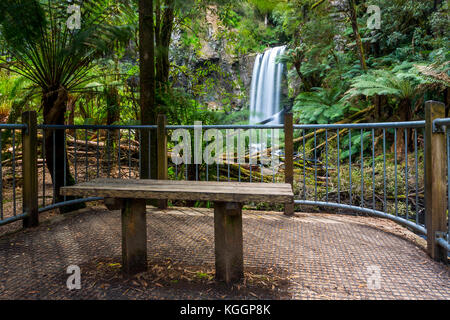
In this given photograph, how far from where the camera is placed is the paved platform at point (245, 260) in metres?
2.21

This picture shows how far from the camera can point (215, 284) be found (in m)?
2.29

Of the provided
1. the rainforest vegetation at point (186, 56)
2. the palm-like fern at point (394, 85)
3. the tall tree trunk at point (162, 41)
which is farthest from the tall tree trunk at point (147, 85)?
the palm-like fern at point (394, 85)

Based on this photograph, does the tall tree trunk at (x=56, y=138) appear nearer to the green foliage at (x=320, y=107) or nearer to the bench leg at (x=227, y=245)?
the bench leg at (x=227, y=245)

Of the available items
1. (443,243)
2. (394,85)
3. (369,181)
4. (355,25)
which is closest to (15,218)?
(443,243)

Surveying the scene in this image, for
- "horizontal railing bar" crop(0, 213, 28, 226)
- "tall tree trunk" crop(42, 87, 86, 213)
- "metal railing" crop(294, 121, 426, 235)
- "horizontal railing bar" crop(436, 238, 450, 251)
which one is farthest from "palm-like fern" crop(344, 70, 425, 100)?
"horizontal railing bar" crop(0, 213, 28, 226)

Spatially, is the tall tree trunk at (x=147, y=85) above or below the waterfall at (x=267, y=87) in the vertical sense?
below

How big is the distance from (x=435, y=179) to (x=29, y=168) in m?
3.97

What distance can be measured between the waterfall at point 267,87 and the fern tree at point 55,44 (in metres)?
9.82

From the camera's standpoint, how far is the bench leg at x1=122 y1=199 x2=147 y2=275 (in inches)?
95.8

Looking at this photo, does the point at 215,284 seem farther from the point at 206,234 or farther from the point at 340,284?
the point at 206,234

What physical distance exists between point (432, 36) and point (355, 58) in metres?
2.19

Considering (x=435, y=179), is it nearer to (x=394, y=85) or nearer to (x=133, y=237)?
(x=133, y=237)

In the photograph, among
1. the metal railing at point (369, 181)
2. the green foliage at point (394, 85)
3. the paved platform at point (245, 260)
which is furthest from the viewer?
the green foliage at point (394, 85)
